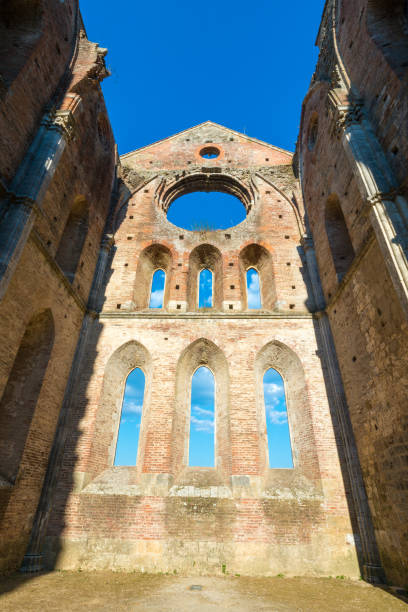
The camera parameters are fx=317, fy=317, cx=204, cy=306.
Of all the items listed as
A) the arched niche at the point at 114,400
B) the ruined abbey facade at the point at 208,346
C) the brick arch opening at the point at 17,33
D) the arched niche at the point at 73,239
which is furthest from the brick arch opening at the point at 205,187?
the arched niche at the point at 114,400

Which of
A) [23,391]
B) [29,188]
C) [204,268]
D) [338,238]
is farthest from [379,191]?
[23,391]

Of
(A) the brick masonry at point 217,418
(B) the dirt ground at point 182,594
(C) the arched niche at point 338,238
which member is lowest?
(B) the dirt ground at point 182,594

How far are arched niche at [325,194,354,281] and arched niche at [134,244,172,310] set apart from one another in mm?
5685

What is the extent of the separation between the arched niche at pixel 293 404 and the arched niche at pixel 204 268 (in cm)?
253

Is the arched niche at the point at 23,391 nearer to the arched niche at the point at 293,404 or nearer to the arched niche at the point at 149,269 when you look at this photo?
the arched niche at the point at 149,269

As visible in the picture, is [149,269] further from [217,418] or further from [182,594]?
[182,594]

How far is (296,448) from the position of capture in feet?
28.1

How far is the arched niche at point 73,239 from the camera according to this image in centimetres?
1021

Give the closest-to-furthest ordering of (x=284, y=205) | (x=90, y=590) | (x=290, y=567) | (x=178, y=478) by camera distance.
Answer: (x=90, y=590)
(x=290, y=567)
(x=178, y=478)
(x=284, y=205)

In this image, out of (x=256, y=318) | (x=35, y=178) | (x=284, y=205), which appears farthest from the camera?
(x=284, y=205)

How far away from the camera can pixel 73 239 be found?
10734 mm

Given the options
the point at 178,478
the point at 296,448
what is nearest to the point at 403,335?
the point at 296,448

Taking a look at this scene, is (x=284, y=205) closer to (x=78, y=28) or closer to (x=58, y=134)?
(x=58, y=134)

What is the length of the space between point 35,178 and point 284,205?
924 centimetres
